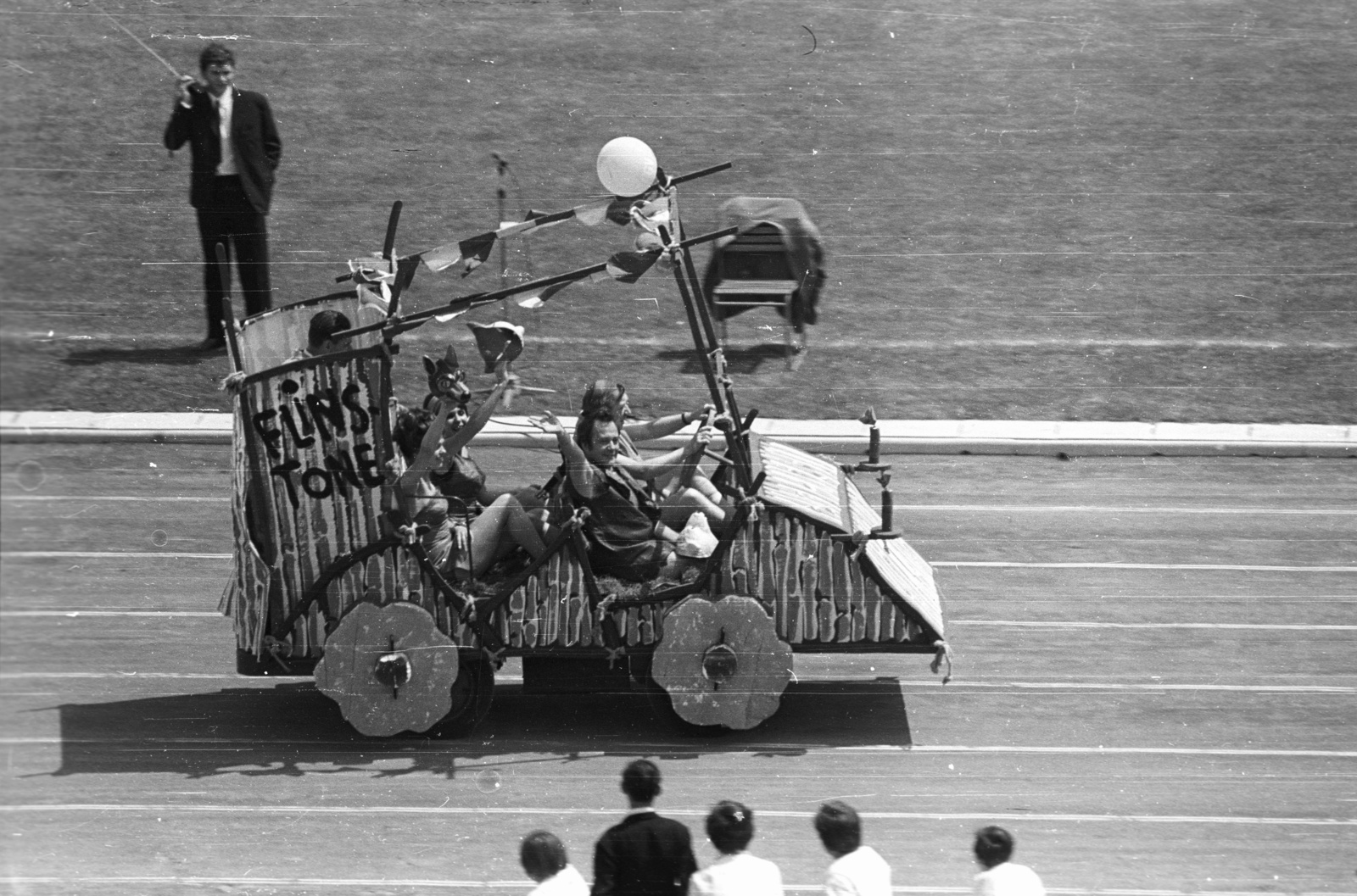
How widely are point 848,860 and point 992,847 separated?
1.49 ft

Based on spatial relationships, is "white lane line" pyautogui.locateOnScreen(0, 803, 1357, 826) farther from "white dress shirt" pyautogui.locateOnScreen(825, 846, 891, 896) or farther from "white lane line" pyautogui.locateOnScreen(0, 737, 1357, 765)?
"white dress shirt" pyautogui.locateOnScreen(825, 846, 891, 896)

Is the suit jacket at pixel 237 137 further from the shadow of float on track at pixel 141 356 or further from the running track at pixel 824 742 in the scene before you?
the running track at pixel 824 742

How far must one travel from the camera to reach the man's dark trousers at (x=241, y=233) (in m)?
12.8

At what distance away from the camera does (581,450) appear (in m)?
8.03

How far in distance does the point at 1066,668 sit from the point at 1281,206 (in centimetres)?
934

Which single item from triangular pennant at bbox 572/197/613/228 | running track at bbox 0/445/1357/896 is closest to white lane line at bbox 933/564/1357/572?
running track at bbox 0/445/1357/896

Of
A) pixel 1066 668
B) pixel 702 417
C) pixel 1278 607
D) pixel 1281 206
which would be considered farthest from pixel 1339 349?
pixel 702 417

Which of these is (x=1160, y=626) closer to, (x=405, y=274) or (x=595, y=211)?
(x=595, y=211)

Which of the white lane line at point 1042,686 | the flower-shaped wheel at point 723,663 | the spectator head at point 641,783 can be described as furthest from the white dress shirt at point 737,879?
the white lane line at point 1042,686

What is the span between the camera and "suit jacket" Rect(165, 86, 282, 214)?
1231 centimetres

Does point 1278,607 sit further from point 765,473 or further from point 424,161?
point 424,161

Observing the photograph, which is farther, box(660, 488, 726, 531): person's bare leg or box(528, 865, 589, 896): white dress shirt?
box(660, 488, 726, 531): person's bare leg

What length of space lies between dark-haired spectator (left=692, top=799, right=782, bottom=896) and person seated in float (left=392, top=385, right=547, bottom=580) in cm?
289

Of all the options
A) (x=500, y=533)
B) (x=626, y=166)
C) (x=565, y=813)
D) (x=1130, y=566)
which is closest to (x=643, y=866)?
(x=565, y=813)
